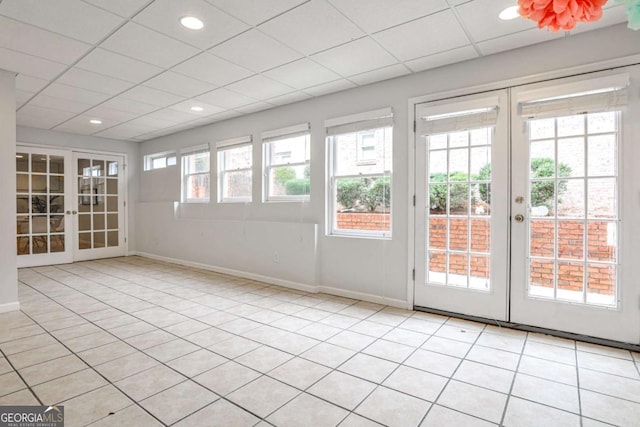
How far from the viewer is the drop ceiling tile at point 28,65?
10.3 ft

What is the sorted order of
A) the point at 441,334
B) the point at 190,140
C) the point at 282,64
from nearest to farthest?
the point at 441,334 < the point at 282,64 < the point at 190,140

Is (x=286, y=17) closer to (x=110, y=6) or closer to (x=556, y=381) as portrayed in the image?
(x=110, y=6)

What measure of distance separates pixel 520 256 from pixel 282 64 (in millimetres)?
2898

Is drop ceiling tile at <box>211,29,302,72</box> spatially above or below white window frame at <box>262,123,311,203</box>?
above

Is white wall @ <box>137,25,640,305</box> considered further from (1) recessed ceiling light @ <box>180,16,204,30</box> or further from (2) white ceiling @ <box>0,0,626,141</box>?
(1) recessed ceiling light @ <box>180,16,204,30</box>

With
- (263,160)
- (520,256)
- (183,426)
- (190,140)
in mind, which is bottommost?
(183,426)

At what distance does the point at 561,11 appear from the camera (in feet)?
2.92

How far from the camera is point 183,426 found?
1725 millimetres

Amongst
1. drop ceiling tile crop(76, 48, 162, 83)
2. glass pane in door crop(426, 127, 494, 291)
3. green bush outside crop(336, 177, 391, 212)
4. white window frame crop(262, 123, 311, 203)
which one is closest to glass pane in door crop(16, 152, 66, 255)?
drop ceiling tile crop(76, 48, 162, 83)

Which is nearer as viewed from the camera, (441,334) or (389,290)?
(441,334)

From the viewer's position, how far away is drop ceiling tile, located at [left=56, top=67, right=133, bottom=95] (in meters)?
3.60

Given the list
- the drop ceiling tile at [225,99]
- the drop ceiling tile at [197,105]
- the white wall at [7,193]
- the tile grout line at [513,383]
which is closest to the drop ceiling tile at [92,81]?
the white wall at [7,193]

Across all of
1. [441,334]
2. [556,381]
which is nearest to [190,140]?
[441,334]

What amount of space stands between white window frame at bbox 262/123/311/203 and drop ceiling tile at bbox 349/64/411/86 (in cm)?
98
